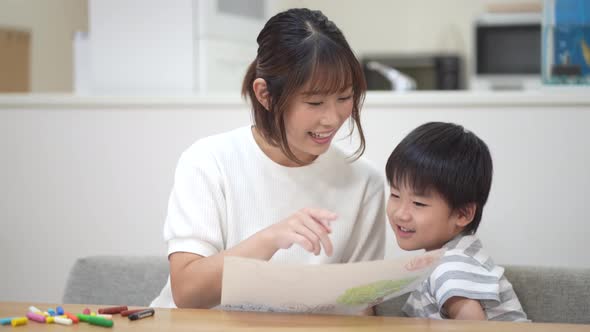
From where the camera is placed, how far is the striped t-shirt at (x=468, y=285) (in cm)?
136

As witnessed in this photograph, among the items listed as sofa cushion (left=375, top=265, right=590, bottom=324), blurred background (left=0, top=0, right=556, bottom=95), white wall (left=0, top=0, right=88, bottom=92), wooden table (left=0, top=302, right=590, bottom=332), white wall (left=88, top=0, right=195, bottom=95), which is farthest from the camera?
white wall (left=0, top=0, right=88, bottom=92)

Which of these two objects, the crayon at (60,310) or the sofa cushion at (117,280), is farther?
the sofa cushion at (117,280)

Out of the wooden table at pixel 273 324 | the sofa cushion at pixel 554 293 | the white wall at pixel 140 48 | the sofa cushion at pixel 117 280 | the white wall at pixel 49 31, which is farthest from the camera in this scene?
the white wall at pixel 49 31

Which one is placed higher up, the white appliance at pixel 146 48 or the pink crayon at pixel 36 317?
the white appliance at pixel 146 48

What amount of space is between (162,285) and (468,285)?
79 cm

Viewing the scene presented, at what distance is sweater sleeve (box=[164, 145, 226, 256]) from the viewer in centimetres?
142

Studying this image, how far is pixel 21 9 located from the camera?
17.9 feet

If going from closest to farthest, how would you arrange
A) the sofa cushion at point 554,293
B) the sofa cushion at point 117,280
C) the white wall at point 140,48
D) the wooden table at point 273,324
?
the wooden table at point 273,324 < the sofa cushion at point 554,293 < the sofa cushion at point 117,280 < the white wall at point 140,48

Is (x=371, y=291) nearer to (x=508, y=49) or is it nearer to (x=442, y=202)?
(x=442, y=202)

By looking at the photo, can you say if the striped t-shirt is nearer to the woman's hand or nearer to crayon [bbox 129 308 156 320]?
the woman's hand

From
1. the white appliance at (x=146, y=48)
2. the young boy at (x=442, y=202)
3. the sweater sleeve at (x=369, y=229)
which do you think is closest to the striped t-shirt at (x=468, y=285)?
the young boy at (x=442, y=202)

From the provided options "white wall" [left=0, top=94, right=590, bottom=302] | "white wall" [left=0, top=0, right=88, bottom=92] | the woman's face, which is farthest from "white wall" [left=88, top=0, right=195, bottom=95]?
"white wall" [left=0, top=0, right=88, bottom=92]

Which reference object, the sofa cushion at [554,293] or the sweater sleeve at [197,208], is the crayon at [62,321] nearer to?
the sweater sleeve at [197,208]

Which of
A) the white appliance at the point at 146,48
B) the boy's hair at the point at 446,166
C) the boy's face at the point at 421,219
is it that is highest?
the white appliance at the point at 146,48
